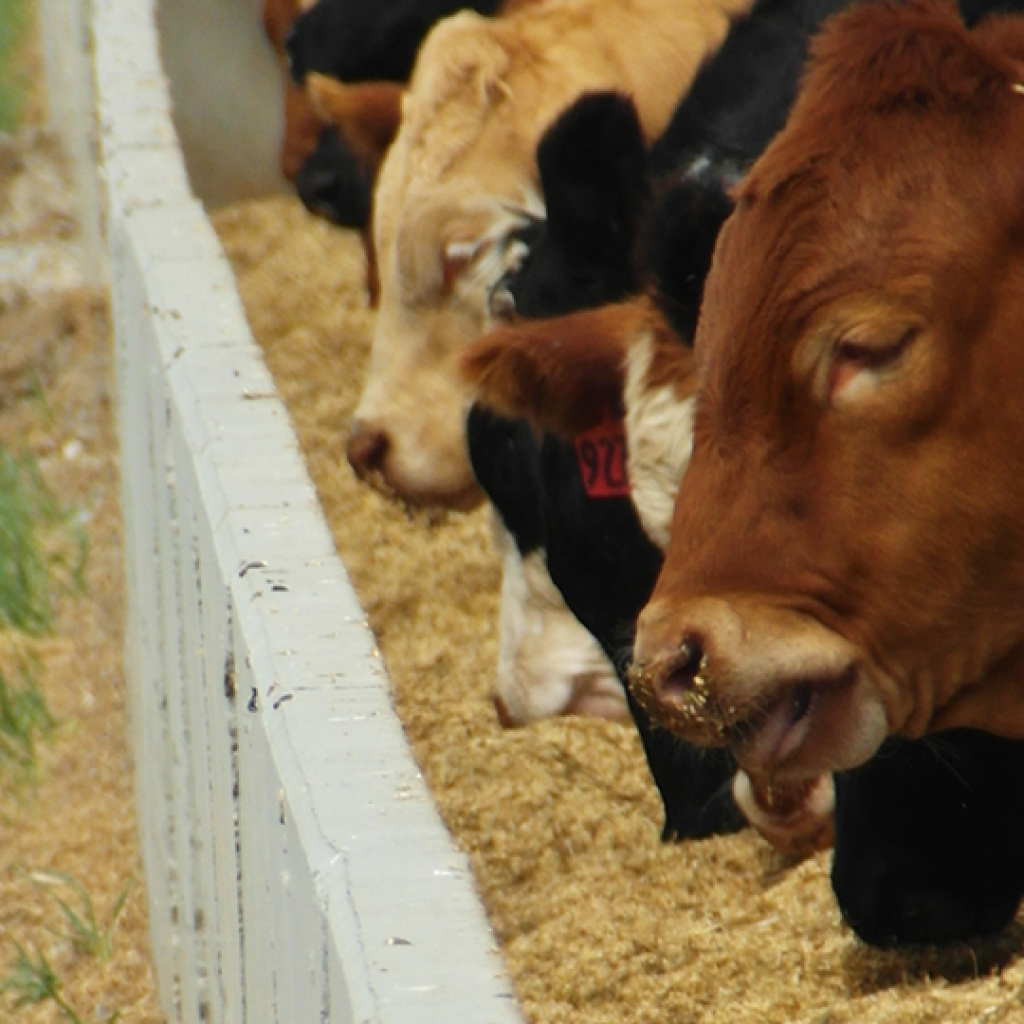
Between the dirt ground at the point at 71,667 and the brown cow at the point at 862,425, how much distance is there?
165cm

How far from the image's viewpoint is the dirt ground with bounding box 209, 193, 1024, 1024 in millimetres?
2762

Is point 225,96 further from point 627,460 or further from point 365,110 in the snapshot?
point 627,460

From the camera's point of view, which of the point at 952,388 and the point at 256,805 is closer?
the point at 256,805

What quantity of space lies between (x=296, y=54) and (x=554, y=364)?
10.7 feet

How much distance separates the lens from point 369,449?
13.9 ft

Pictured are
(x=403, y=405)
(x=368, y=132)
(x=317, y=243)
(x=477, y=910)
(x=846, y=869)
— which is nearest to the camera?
(x=477, y=910)

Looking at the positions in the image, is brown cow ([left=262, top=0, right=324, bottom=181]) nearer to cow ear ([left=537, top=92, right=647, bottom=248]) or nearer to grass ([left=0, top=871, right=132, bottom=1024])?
cow ear ([left=537, top=92, right=647, bottom=248])

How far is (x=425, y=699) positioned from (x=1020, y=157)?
2.45 metres

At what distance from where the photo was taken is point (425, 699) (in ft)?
14.0

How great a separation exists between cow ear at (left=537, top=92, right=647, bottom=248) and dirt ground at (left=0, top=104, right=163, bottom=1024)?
1.47 m

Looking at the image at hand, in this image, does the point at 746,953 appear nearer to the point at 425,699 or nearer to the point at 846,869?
the point at 846,869

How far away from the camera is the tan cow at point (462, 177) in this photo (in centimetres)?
403

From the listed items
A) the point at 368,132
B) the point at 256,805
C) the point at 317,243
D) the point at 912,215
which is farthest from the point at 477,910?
the point at 317,243

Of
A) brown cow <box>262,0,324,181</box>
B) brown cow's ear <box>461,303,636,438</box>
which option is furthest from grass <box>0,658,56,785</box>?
brown cow <box>262,0,324,181</box>
